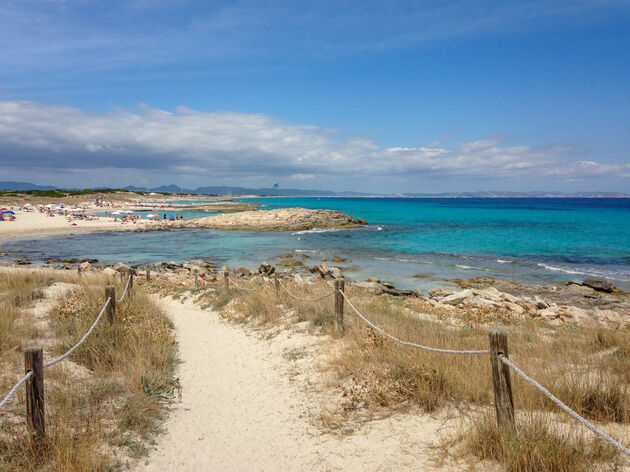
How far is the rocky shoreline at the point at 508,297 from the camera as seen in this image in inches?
480

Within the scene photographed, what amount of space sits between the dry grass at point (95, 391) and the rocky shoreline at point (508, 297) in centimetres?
682

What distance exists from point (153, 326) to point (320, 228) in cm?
4277

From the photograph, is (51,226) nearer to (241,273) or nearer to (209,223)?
(209,223)

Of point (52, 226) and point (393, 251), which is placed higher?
point (52, 226)

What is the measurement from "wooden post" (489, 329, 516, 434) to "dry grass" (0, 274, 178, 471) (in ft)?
12.8

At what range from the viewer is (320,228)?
168 feet

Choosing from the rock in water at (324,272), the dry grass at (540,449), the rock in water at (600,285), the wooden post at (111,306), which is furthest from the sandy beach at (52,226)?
the dry grass at (540,449)

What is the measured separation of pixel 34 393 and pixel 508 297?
1543 centimetres

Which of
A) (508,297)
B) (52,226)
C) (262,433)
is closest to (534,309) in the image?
(508,297)

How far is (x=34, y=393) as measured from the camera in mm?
3861

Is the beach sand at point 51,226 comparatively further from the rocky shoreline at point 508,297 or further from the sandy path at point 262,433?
the sandy path at point 262,433

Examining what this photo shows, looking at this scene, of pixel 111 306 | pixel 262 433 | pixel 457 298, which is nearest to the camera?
pixel 262 433

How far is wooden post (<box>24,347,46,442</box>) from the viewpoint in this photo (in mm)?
3816

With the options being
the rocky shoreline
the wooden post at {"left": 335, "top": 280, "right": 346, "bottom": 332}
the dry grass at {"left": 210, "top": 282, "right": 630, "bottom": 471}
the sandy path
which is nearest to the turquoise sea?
the rocky shoreline
